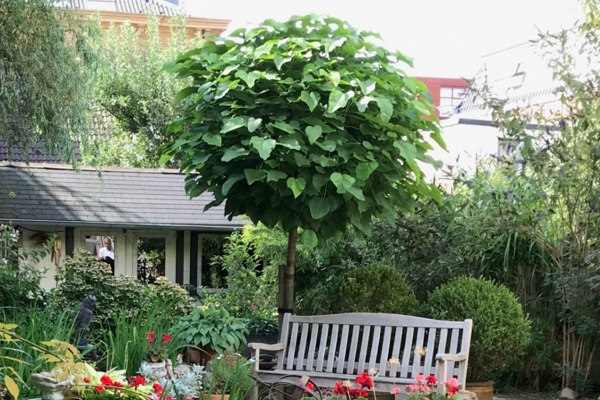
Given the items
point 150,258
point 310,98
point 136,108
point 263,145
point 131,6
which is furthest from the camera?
point 131,6

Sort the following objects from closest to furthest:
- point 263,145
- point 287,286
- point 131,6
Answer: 1. point 263,145
2. point 287,286
3. point 131,6

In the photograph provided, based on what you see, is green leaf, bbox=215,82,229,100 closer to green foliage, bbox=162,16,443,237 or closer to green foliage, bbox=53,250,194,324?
green foliage, bbox=162,16,443,237

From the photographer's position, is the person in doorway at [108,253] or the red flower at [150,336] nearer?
the red flower at [150,336]

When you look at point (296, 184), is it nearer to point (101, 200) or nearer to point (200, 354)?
point (200, 354)

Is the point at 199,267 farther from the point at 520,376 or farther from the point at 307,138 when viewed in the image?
the point at 307,138

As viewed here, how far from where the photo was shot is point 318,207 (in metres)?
6.01

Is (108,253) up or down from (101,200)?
down

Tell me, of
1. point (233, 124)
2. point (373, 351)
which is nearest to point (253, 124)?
point (233, 124)

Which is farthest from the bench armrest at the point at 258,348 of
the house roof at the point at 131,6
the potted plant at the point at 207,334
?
the house roof at the point at 131,6

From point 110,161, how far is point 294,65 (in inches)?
866

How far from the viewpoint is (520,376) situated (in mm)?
8977

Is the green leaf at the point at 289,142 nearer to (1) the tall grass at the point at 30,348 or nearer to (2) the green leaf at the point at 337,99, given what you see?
(2) the green leaf at the point at 337,99

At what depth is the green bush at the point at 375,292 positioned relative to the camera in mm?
7742

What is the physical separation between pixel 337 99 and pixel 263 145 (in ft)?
2.11
